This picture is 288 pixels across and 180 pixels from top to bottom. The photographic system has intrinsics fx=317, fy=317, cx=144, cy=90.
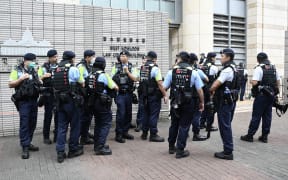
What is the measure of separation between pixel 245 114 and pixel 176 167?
→ 6730mm

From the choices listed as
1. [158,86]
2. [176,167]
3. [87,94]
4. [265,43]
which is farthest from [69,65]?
[265,43]

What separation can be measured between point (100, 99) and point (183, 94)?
1.51m

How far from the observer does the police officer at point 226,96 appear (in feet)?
18.3

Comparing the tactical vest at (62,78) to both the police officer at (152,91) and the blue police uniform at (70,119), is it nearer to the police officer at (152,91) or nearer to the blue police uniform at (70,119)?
the blue police uniform at (70,119)

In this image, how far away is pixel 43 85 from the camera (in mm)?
6473

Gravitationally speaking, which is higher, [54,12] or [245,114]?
[54,12]

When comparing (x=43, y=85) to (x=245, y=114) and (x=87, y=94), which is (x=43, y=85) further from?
(x=245, y=114)

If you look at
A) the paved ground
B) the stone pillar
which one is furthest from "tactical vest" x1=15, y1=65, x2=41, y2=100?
the stone pillar

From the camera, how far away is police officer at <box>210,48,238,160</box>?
5.59 m

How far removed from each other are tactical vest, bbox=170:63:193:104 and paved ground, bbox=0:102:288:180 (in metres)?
1.14

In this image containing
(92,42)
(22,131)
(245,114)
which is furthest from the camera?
(245,114)

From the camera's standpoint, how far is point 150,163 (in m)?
5.38

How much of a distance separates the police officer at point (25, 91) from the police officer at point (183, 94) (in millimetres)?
2480

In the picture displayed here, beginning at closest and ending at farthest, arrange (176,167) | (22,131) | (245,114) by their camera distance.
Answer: (176,167), (22,131), (245,114)
